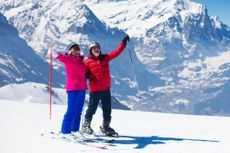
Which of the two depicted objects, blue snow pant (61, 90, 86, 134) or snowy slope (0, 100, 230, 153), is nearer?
snowy slope (0, 100, 230, 153)

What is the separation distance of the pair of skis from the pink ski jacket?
106 cm

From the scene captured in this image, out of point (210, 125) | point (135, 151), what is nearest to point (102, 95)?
point (135, 151)

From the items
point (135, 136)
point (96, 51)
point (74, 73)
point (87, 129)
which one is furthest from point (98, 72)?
point (135, 136)

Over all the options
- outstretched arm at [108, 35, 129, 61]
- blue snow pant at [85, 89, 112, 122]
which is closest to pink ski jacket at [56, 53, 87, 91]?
blue snow pant at [85, 89, 112, 122]

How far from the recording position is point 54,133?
9.53 meters

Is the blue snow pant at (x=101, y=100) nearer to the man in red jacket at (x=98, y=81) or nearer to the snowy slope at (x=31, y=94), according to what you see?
the man in red jacket at (x=98, y=81)

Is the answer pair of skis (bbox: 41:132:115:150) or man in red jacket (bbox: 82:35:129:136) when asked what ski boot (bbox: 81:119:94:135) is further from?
pair of skis (bbox: 41:132:115:150)

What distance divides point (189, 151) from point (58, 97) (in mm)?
174400

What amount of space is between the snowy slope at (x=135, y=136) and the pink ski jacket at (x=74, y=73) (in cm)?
130

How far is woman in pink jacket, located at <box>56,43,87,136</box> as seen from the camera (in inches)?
368

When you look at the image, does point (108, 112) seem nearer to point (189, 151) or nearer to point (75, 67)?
point (75, 67)

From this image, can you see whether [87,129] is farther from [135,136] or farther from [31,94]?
[31,94]

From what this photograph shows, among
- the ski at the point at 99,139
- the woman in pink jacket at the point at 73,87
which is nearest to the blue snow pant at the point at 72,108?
the woman in pink jacket at the point at 73,87

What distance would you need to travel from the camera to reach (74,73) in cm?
944
